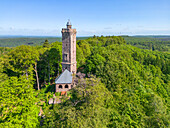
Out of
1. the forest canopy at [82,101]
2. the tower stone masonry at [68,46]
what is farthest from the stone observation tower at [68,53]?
the forest canopy at [82,101]

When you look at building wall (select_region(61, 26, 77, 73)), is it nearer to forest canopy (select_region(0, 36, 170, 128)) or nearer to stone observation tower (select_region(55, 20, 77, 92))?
stone observation tower (select_region(55, 20, 77, 92))

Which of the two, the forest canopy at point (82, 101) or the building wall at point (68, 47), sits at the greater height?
the building wall at point (68, 47)

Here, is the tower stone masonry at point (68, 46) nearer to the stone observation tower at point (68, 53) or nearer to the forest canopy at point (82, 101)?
the stone observation tower at point (68, 53)

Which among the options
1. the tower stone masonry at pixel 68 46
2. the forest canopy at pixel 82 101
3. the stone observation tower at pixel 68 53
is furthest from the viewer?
the tower stone masonry at pixel 68 46

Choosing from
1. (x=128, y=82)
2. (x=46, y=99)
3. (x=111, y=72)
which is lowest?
(x=46, y=99)

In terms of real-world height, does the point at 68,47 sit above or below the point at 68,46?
below

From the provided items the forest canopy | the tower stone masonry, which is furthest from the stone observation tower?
the forest canopy

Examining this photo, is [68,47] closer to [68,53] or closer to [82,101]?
[68,53]

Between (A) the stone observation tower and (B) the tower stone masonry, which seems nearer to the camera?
(A) the stone observation tower

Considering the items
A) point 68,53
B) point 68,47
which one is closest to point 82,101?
point 68,53

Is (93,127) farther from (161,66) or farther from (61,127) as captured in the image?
(161,66)

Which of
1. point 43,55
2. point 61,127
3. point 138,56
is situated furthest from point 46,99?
point 138,56
